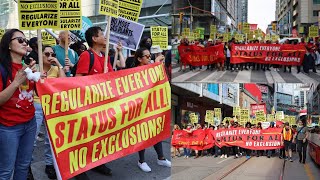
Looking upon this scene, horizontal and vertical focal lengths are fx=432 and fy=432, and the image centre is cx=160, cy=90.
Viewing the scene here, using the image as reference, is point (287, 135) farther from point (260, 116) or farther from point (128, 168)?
point (128, 168)

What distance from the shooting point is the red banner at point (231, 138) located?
3609 millimetres

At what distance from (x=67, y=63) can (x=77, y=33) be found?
7.64 feet

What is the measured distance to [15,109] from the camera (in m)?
3.04

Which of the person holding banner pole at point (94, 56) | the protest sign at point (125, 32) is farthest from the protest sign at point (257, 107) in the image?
the protest sign at point (125, 32)

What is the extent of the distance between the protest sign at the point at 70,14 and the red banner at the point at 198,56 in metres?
1.08

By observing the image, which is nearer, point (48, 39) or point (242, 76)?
point (242, 76)

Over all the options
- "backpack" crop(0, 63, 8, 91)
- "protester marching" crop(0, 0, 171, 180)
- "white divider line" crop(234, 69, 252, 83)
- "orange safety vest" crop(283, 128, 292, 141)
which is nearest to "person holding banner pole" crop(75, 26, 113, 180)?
"protester marching" crop(0, 0, 171, 180)

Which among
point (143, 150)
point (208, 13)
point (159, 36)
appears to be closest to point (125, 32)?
point (159, 36)

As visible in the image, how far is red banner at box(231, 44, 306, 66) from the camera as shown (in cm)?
374

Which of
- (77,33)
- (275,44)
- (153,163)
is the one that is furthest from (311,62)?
(77,33)

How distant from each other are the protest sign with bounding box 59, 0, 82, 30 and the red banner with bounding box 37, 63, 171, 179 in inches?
35.2

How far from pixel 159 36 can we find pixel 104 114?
1929 millimetres

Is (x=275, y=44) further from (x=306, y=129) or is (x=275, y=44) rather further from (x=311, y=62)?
(x=306, y=129)

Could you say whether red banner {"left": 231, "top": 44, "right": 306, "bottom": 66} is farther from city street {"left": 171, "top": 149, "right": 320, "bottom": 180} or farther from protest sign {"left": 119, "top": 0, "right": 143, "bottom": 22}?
protest sign {"left": 119, "top": 0, "right": 143, "bottom": 22}
